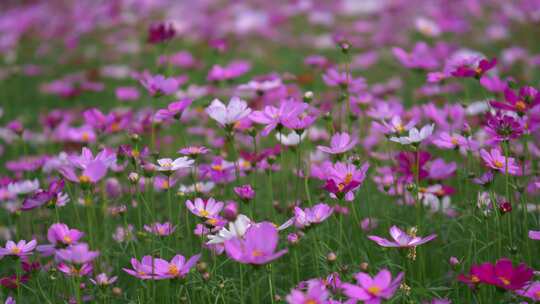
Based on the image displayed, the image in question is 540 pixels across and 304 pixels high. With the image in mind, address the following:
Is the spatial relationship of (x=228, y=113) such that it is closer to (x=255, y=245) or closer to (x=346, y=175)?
(x=346, y=175)

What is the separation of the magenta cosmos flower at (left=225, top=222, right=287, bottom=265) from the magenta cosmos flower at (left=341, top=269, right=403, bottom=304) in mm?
139

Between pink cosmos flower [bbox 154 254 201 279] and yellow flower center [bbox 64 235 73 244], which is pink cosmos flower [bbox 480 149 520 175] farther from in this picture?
yellow flower center [bbox 64 235 73 244]

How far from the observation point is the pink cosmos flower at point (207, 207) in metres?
1.28

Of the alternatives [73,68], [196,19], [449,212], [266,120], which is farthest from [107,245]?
[196,19]

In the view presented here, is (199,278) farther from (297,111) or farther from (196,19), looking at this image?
(196,19)

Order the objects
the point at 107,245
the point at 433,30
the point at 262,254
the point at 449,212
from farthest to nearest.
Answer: the point at 433,30, the point at 449,212, the point at 107,245, the point at 262,254

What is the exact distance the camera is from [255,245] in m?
1.00

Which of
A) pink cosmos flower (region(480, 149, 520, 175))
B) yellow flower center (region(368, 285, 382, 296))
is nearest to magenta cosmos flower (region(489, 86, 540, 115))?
pink cosmos flower (region(480, 149, 520, 175))

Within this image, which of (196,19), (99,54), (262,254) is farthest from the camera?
(196,19)

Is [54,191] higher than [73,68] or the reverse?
higher

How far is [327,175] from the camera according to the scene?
54.6 inches

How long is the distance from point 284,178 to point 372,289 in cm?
72

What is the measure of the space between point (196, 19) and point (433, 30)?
2338 mm

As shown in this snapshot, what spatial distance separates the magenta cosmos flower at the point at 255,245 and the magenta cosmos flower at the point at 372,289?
0.46 feet
